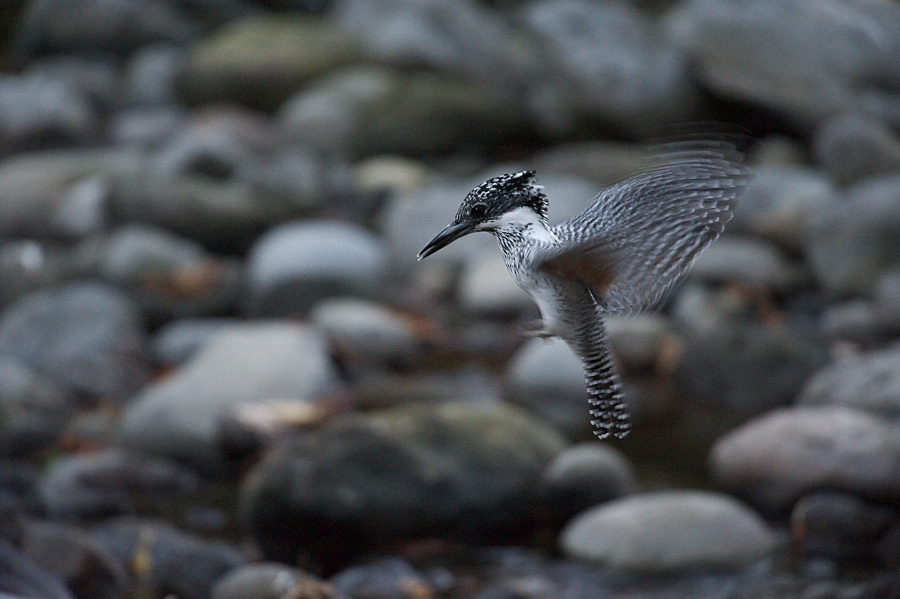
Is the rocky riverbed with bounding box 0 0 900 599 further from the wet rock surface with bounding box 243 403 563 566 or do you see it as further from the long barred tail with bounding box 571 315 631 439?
the long barred tail with bounding box 571 315 631 439

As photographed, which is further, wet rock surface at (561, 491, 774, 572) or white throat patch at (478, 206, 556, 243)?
wet rock surface at (561, 491, 774, 572)

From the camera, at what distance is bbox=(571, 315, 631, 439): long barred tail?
1.88 metres

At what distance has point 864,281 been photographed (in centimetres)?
913

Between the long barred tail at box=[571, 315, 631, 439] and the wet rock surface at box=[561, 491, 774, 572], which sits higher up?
the wet rock surface at box=[561, 491, 774, 572]

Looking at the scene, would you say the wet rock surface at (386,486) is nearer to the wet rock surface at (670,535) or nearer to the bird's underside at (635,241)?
the wet rock surface at (670,535)

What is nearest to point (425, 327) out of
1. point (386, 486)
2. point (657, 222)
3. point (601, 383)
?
point (386, 486)

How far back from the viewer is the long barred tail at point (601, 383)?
6.16 feet

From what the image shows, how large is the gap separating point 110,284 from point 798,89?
22.1 ft

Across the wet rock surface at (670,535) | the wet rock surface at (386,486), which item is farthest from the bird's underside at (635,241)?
the wet rock surface at (386,486)

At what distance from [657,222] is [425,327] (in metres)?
7.44

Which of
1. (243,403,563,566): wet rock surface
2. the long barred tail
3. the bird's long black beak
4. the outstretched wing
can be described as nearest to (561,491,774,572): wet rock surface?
(243,403,563,566): wet rock surface

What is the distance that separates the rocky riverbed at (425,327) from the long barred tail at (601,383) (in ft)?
3.39

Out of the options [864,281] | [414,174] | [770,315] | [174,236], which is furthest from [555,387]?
[414,174]

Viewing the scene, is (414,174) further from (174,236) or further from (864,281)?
(864,281)
